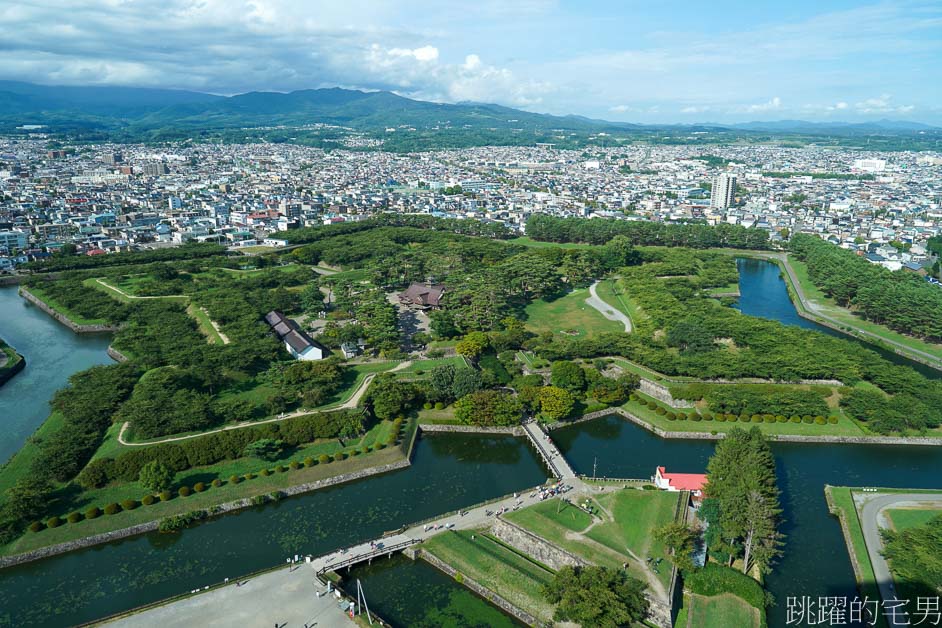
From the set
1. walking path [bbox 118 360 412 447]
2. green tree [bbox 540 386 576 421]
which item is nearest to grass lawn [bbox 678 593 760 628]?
green tree [bbox 540 386 576 421]

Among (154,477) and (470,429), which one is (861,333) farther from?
(154,477)

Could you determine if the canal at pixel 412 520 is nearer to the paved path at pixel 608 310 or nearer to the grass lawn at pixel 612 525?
the grass lawn at pixel 612 525

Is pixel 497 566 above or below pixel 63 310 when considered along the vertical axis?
below

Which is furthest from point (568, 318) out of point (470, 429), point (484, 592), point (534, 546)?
point (484, 592)

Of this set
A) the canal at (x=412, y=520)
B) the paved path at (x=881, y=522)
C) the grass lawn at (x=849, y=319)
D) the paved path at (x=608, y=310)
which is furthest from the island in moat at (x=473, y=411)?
the grass lawn at (x=849, y=319)

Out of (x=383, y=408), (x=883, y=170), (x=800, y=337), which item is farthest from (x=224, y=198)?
(x=883, y=170)

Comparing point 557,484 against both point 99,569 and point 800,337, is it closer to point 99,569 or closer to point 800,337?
point 99,569
